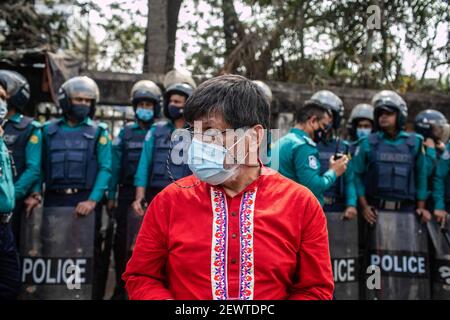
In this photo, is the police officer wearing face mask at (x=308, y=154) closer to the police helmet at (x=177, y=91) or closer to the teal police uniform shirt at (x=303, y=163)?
the teal police uniform shirt at (x=303, y=163)

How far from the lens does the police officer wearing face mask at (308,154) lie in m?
4.36

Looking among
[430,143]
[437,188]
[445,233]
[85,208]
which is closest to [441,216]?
[445,233]

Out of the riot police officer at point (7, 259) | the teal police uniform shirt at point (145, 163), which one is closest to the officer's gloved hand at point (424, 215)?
the teal police uniform shirt at point (145, 163)

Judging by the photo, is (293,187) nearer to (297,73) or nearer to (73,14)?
(297,73)

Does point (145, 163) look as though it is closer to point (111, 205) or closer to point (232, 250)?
point (111, 205)

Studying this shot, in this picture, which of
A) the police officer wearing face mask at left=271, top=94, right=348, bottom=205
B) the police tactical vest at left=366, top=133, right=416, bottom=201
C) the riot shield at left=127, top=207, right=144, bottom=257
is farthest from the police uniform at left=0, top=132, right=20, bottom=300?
the police tactical vest at left=366, top=133, right=416, bottom=201

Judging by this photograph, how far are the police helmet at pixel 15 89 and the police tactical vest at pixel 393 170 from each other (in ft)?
11.2

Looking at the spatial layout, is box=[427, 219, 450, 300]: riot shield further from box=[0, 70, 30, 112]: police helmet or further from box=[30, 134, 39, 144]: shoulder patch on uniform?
box=[0, 70, 30, 112]: police helmet

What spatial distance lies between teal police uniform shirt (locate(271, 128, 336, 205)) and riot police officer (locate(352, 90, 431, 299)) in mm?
1197

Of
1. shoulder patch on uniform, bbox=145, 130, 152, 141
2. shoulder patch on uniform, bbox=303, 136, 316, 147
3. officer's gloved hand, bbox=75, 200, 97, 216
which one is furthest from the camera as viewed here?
shoulder patch on uniform, bbox=145, 130, 152, 141

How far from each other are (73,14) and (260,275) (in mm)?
8569

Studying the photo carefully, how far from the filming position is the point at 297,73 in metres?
9.01

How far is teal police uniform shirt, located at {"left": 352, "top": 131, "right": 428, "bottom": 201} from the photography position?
18.3 ft
